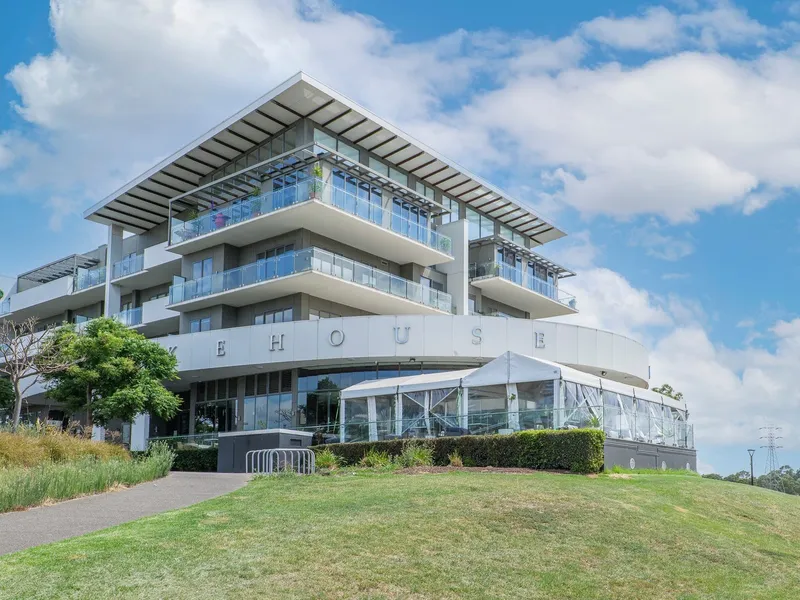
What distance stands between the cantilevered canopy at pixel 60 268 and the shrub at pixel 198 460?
24006 mm

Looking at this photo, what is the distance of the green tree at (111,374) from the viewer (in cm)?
3628

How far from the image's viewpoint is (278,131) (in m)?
41.0

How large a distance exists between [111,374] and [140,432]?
31.4 feet

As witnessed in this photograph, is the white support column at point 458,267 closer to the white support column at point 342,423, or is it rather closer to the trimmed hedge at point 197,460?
the white support column at point 342,423

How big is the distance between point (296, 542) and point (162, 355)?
2700 cm

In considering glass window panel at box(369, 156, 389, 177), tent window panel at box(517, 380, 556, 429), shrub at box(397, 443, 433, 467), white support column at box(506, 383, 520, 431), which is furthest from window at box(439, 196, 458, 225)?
shrub at box(397, 443, 433, 467)

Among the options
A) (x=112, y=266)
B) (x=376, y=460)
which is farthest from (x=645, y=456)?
(x=112, y=266)

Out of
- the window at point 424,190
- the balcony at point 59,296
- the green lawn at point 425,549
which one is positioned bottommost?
the green lawn at point 425,549

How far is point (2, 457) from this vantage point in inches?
763

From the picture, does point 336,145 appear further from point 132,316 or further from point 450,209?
point 132,316

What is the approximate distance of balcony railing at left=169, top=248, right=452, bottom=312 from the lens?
37562mm

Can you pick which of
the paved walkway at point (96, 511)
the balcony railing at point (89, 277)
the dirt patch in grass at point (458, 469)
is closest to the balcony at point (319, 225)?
the balcony railing at point (89, 277)

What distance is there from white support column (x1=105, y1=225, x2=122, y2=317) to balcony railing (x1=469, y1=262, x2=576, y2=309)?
69.5 ft

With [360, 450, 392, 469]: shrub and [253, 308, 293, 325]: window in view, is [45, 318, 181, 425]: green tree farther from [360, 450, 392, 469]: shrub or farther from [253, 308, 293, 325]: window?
[360, 450, 392, 469]: shrub
